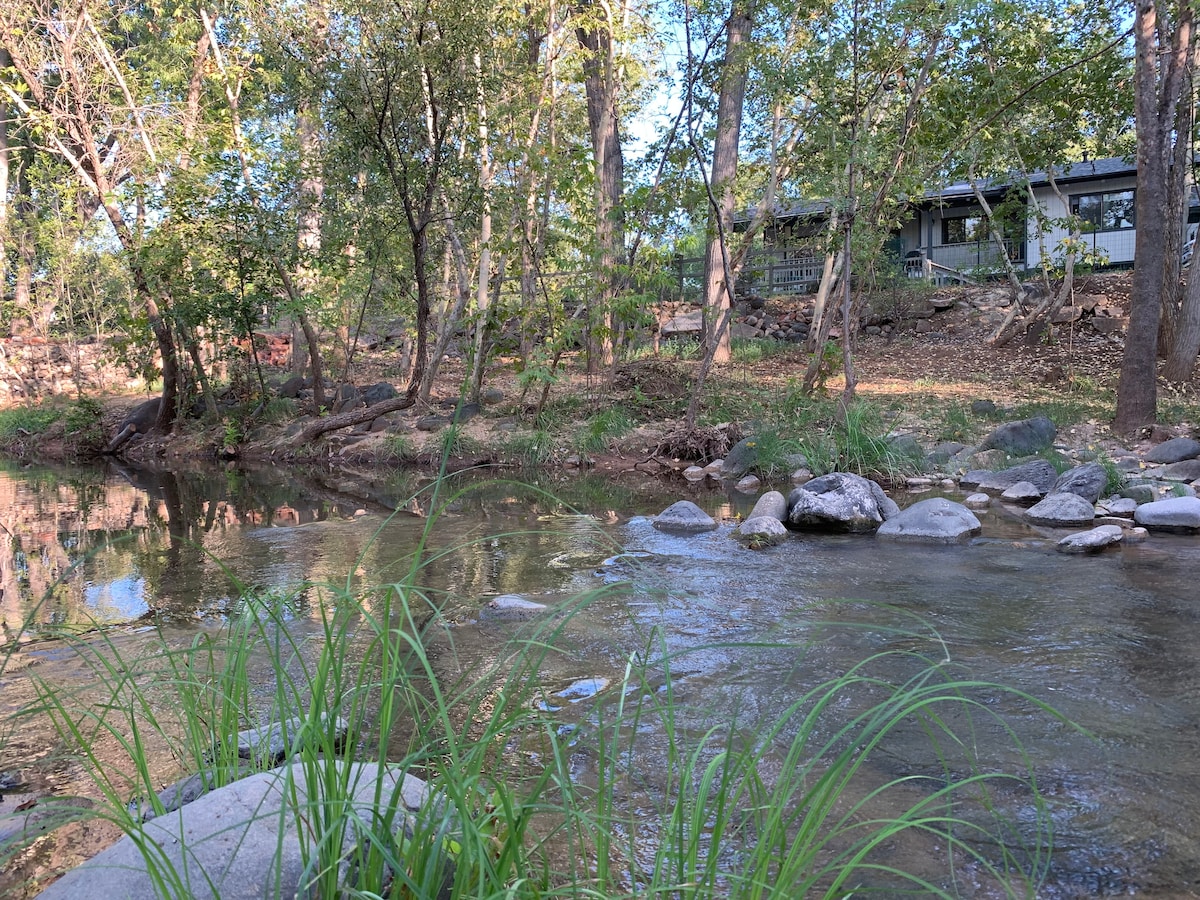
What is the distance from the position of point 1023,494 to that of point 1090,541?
2222 millimetres

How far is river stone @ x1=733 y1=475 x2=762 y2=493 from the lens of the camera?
9.73 metres

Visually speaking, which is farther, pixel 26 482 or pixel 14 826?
pixel 26 482

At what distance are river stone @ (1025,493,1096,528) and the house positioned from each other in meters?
14.4

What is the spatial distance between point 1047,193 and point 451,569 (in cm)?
2345

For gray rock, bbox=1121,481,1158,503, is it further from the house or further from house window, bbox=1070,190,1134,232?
house window, bbox=1070,190,1134,232

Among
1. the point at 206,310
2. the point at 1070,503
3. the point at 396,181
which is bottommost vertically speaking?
the point at 1070,503

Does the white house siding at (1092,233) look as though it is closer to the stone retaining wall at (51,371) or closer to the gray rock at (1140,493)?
the gray rock at (1140,493)

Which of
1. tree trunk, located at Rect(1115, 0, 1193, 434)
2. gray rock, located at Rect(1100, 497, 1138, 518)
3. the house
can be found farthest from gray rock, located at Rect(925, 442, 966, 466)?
the house

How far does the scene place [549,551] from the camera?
21.9 ft

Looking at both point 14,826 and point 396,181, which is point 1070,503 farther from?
point 396,181

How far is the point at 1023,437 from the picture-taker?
9719 mm

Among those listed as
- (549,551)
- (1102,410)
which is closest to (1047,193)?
(1102,410)

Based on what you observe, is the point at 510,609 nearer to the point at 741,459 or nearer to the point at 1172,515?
the point at 1172,515

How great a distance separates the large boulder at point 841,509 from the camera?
734cm
